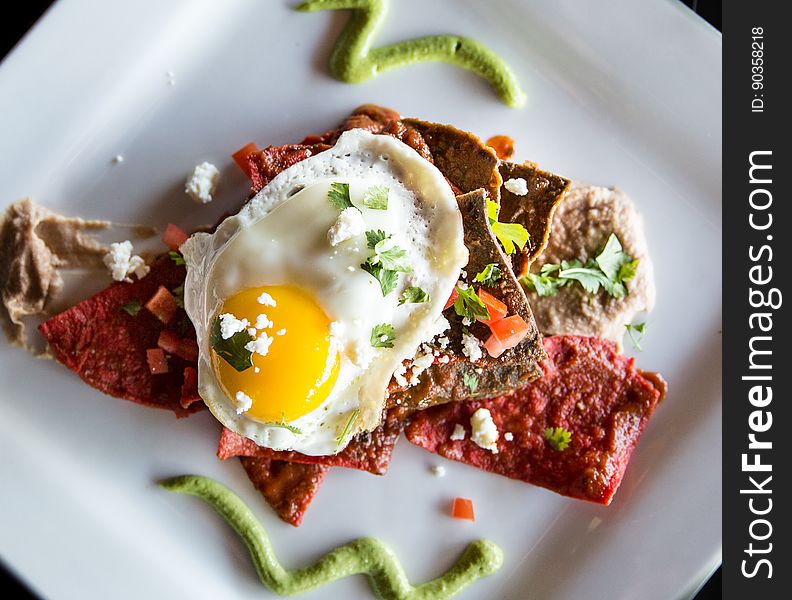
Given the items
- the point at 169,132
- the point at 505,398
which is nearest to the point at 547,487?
the point at 505,398

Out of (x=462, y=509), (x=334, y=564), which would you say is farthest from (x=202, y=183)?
(x=462, y=509)

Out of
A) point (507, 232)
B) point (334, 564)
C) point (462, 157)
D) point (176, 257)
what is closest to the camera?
point (507, 232)

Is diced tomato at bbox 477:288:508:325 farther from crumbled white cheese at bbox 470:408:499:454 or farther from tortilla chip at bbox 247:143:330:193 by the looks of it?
tortilla chip at bbox 247:143:330:193

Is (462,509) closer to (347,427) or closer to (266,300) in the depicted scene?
(347,427)

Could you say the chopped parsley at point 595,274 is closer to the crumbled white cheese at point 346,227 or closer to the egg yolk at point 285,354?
the crumbled white cheese at point 346,227

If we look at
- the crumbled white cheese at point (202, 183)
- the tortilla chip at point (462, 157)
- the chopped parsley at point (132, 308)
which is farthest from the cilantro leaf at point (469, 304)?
the chopped parsley at point (132, 308)

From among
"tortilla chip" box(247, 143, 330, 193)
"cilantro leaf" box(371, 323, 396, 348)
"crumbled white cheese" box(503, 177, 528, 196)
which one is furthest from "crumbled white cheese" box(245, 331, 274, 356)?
"crumbled white cheese" box(503, 177, 528, 196)
